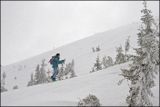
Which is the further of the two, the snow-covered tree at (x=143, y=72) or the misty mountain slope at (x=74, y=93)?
the misty mountain slope at (x=74, y=93)

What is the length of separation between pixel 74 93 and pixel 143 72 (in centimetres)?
405

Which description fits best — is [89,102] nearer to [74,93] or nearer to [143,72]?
[143,72]

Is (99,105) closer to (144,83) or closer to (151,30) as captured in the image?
(144,83)

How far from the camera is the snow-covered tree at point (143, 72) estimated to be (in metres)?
13.8

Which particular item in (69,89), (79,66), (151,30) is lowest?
(69,89)

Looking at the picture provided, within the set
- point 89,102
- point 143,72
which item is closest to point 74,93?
point 89,102

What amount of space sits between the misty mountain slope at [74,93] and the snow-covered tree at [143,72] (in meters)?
1.21

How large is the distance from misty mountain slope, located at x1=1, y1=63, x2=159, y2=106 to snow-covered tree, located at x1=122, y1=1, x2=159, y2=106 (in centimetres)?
121

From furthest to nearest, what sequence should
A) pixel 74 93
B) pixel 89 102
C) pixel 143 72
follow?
pixel 74 93, pixel 143 72, pixel 89 102

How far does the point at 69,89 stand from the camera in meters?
17.8

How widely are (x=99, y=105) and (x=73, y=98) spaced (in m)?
2.00

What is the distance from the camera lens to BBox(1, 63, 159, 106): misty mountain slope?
15250 mm

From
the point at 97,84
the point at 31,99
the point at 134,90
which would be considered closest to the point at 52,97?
the point at 31,99

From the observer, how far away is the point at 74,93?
651 inches
